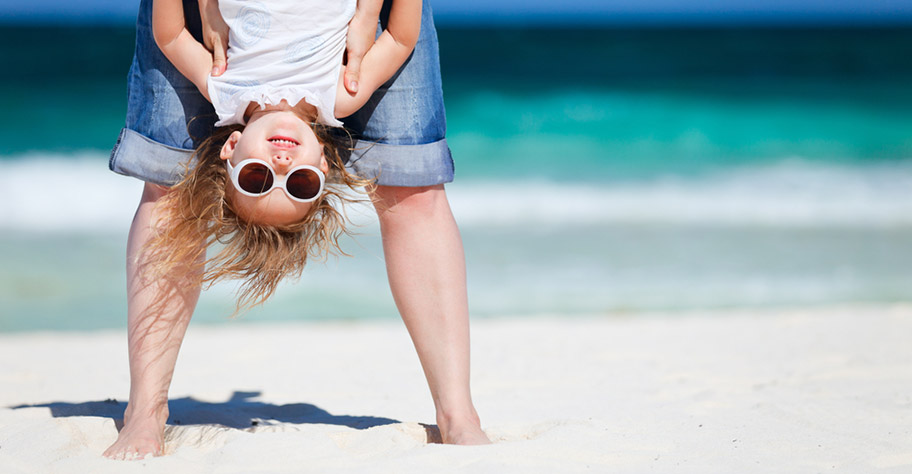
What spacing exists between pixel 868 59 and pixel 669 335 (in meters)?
13.4

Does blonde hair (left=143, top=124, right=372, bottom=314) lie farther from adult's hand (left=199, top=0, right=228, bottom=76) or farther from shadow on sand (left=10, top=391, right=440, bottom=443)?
shadow on sand (left=10, top=391, right=440, bottom=443)

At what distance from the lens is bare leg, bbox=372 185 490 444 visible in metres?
2.17

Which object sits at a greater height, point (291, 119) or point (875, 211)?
point (875, 211)

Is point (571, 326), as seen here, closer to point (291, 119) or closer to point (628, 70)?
point (291, 119)

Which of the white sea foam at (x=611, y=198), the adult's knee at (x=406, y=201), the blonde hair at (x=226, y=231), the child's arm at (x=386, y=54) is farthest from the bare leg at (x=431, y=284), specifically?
the white sea foam at (x=611, y=198)

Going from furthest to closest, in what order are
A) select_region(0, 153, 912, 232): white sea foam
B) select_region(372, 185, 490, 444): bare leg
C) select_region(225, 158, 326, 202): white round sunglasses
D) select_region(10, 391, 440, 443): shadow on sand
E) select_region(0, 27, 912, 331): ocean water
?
1. select_region(0, 153, 912, 232): white sea foam
2. select_region(0, 27, 912, 331): ocean water
3. select_region(10, 391, 440, 443): shadow on sand
4. select_region(372, 185, 490, 444): bare leg
5. select_region(225, 158, 326, 202): white round sunglasses

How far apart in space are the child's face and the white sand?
0.57m

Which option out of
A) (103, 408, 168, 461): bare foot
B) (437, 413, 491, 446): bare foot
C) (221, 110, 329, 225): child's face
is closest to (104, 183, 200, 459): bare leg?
(103, 408, 168, 461): bare foot

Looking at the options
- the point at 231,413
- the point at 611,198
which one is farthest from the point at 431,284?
the point at 611,198

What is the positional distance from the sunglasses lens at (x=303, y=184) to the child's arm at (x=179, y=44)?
32 centimetres

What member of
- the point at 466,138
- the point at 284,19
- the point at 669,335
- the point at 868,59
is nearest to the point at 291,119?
the point at 284,19

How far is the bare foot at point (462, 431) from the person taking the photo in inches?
81.2

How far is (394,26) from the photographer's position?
2.03 metres

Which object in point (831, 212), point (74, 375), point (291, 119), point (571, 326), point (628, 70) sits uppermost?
point (628, 70)
